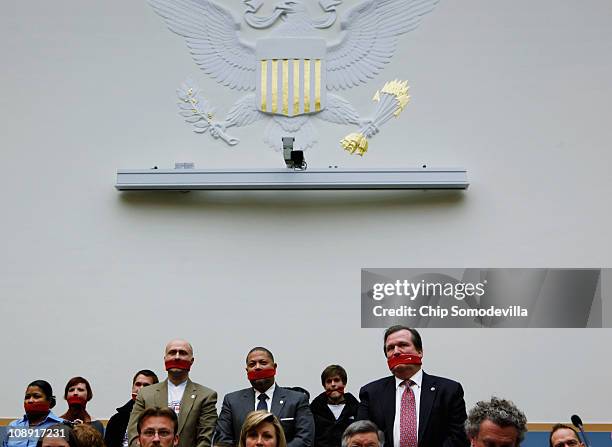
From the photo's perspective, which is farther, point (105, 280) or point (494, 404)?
point (105, 280)

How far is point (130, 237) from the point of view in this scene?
32.8 feet

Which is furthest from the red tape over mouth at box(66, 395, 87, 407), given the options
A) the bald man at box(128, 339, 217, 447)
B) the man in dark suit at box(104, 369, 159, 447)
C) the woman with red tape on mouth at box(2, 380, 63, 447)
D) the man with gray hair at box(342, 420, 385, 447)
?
the man with gray hair at box(342, 420, 385, 447)

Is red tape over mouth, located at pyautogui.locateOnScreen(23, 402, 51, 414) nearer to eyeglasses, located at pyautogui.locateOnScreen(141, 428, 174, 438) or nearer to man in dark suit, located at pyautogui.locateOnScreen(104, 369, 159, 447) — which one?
man in dark suit, located at pyautogui.locateOnScreen(104, 369, 159, 447)

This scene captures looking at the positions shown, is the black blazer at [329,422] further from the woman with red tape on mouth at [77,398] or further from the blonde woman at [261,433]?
the blonde woman at [261,433]

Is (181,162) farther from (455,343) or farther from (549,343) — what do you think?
(549,343)

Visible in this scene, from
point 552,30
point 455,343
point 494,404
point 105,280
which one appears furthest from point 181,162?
point 494,404

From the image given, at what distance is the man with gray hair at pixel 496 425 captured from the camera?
3.75m

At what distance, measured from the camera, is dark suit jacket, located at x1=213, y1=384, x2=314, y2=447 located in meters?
6.98

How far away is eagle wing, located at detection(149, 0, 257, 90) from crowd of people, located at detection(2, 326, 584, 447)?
130 inches

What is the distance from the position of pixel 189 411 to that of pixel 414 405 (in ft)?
6.47

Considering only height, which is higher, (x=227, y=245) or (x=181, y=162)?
(x=181, y=162)

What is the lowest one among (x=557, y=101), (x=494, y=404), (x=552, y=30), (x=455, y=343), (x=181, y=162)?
(x=494, y=404)

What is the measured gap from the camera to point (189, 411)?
7.31 metres

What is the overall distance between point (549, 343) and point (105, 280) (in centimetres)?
418
